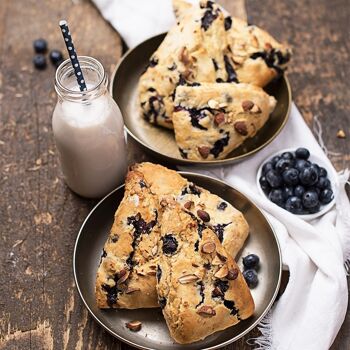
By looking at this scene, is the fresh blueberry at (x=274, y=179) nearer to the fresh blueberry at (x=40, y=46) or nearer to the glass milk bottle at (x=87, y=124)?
the glass milk bottle at (x=87, y=124)

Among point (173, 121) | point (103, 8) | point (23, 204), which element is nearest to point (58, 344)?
point (23, 204)

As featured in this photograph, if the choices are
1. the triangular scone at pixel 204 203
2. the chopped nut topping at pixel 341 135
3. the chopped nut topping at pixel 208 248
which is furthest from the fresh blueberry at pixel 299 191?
the chopped nut topping at pixel 208 248

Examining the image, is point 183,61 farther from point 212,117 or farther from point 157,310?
point 157,310

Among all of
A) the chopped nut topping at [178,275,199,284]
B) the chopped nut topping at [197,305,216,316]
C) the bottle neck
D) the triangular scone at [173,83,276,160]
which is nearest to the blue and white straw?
the bottle neck

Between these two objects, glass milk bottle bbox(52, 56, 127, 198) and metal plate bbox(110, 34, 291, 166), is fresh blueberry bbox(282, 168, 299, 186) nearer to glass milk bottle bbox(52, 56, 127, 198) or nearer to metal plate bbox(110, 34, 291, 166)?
metal plate bbox(110, 34, 291, 166)

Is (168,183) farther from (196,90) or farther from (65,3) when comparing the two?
(65,3)

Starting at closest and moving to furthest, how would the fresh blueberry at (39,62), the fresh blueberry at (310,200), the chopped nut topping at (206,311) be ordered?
the chopped nut topping at (206,311) < the fresh blueberry at (310,200) < the fresh blueberry at (39,62)

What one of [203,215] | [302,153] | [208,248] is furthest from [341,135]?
[208,248]
